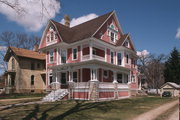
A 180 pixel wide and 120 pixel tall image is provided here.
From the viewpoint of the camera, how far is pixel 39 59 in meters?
36.3

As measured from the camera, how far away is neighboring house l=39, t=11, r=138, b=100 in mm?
21953

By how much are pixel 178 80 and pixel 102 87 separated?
2899cm

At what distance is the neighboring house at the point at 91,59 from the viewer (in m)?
22.0

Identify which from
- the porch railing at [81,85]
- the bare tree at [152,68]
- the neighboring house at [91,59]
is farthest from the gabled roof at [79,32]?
the bare tree at [152,68]

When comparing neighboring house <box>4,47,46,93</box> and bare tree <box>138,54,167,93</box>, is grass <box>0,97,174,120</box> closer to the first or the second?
neighboring house <box>4,47,46,93</box>

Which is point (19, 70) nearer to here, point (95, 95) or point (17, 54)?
Result: point (17, 54)

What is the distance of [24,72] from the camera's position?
34031 mm

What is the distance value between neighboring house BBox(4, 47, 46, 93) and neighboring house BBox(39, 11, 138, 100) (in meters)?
6.79

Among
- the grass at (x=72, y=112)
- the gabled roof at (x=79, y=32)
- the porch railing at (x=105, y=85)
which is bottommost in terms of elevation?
the grass at (x=72, y=112)

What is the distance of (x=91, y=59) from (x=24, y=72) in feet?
58.4

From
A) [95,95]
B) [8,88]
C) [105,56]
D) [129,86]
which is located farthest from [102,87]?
[8,88]

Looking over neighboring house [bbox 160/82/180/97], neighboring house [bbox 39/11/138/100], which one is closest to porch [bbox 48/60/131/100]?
neighboring house [bbox 39/11/138/100]

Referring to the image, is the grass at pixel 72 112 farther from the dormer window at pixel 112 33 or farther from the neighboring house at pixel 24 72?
the neighboring house at pixel 24 72

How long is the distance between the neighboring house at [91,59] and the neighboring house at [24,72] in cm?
679
